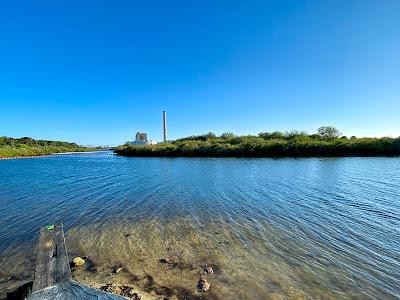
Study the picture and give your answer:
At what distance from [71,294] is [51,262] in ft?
7.05

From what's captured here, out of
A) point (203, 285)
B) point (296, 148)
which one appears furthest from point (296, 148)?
point (203, 285)

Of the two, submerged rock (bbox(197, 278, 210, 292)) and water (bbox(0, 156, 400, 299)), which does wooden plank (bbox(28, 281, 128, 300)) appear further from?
submerged rock (bbox(197, 278, 210, 292))

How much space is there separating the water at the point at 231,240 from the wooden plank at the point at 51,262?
0.89 metres

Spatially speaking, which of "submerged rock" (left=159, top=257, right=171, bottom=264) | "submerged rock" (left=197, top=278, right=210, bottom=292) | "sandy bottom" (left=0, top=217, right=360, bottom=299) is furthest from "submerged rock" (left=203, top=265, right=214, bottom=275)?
"submerged rock" (left=159, top=257, right=171, bottom=264)

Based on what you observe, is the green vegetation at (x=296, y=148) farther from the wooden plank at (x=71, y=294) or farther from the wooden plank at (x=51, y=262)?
the wooden plank at (x=71, y=294)

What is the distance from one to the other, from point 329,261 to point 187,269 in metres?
3.59

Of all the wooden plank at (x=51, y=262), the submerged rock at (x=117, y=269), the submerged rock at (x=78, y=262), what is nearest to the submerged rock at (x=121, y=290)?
the submerged rock at (x=117, y=269)

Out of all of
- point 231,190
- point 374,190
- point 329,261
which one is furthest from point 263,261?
point 374,190

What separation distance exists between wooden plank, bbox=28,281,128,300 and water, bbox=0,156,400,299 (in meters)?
2.07

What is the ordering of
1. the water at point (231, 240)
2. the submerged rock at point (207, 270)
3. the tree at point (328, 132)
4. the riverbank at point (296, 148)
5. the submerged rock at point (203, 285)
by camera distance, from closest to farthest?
the submerged rock at point (203, 285)
the water at point (231, 240)
the submerged rock at point (207, 270)
the riverbank at point (296, 148)
the tree at point (328, 132)

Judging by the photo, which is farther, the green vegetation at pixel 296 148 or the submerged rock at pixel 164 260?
the green vegetation at pixel 296 148

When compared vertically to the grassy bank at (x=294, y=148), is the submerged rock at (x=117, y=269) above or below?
below

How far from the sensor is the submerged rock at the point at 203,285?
535cm

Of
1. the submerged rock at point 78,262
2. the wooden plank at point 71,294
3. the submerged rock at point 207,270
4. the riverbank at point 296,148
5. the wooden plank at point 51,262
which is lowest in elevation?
the submerged rock at point 207,270
